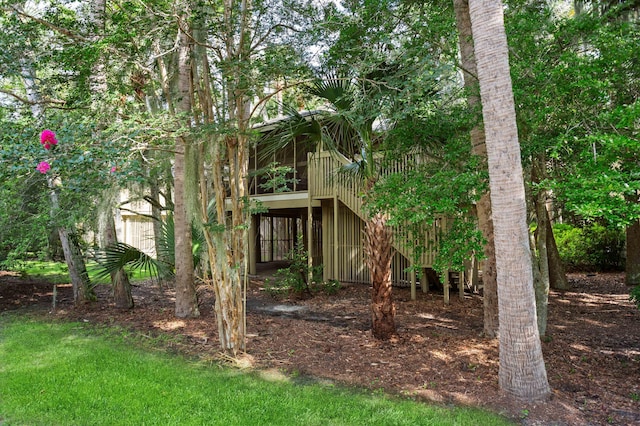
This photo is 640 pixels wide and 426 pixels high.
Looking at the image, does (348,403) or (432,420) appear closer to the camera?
(432,420)

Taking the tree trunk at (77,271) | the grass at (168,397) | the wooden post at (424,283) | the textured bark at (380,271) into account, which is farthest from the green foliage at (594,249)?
the tree trunk at (77,271)

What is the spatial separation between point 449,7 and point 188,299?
6897mm

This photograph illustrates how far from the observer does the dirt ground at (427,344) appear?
4266mm

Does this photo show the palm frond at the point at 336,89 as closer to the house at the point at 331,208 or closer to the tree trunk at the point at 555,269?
the house at the point at 331,208

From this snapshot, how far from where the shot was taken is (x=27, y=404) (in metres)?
4.09

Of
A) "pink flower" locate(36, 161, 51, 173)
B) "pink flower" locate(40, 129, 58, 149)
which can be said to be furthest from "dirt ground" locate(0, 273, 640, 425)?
"pink flower" locate(40, 129, 58, 149)

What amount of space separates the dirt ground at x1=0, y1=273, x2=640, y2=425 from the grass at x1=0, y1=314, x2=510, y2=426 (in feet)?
1.32

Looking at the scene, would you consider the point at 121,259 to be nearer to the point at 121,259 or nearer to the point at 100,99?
the point at 121,259

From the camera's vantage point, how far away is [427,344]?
241 inches

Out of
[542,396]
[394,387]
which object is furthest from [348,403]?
[542,396]

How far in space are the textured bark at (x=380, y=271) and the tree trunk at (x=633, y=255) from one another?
343 inches

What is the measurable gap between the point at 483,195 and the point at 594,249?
36.0ft

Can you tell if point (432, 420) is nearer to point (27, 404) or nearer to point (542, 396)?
point (542, 396)

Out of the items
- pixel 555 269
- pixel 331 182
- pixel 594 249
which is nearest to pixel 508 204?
pixel 331 182
